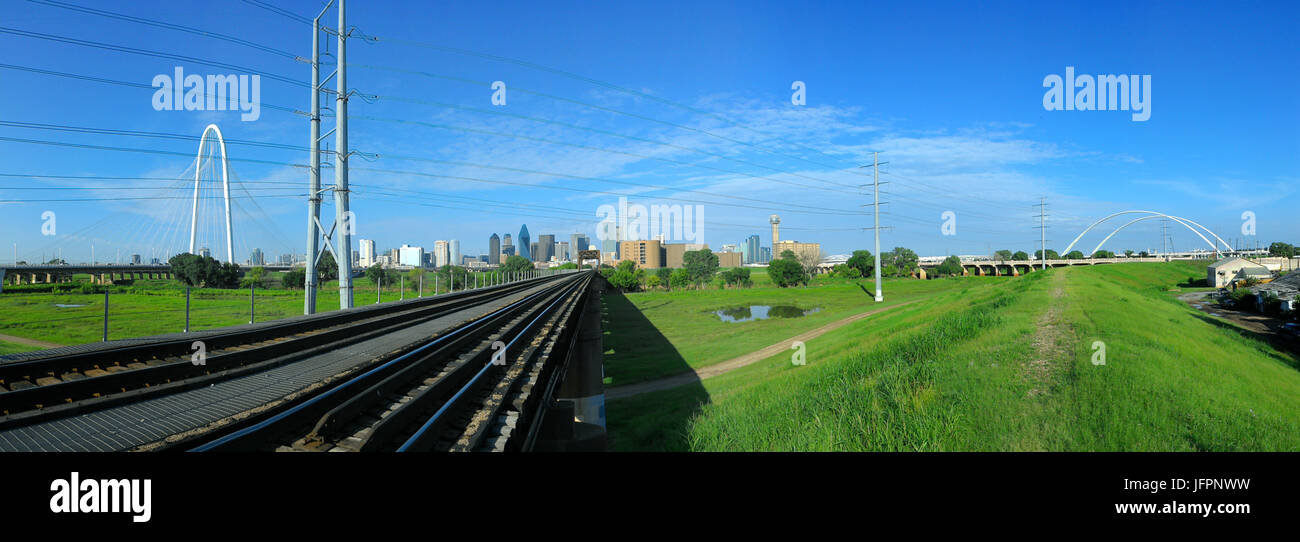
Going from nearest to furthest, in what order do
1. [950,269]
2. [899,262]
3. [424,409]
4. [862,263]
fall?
1. [424,409]
2. [950,269]
3. [862,263]
4. [899,262]

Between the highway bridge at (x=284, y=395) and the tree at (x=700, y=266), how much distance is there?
304ft

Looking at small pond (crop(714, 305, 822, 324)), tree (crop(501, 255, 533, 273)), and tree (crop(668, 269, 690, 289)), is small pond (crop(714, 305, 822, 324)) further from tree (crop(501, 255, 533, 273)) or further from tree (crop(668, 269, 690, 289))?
tree (crop(668, 269, 690, 289))

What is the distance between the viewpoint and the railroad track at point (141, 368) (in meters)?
4.68

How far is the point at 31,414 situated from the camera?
4.36 m

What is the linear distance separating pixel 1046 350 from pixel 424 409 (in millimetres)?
10201

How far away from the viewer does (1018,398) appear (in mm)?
6949

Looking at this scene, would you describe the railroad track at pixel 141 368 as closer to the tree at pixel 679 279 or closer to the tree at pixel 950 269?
the tree at pixel 679 279

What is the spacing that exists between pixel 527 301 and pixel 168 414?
695 inches

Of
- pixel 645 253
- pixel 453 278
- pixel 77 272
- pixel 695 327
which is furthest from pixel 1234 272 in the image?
pixel 645 253

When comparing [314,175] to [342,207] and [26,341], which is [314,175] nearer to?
[342,207]

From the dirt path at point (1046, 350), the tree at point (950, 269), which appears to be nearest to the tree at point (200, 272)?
the dirt path at point (1046, 350)

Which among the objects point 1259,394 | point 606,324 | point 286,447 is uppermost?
point 286,447
